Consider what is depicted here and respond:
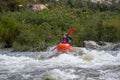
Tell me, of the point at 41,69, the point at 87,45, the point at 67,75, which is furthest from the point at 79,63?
the point at 87,45

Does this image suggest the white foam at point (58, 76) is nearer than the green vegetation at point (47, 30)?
Yes

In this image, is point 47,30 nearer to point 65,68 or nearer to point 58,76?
point 65,68

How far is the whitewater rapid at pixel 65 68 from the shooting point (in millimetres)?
14848

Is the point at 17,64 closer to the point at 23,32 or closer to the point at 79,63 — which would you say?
the point at 79,63

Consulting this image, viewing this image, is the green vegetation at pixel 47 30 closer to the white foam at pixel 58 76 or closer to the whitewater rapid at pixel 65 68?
the whitewater rapid at pixel 65 68

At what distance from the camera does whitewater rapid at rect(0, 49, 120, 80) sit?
14848 millimetres

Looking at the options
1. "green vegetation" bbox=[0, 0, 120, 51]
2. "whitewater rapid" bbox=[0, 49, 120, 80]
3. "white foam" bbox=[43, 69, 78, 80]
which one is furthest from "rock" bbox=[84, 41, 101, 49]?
"white foam" bbox=[43, 69, 78, 80]

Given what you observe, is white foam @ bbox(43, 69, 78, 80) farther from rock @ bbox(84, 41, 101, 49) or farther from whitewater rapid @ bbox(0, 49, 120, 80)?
rock @ bbox(84, 41, 101, 49)

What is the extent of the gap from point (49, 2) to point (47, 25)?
3125cm

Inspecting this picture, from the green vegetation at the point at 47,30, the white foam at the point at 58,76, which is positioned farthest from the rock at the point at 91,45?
the white foam at the point at 58,76

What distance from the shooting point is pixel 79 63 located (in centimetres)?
1877

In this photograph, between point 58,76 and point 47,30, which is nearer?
point 58,76

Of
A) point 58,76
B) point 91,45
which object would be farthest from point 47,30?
point 58,76

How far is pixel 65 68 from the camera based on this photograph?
55.3 ft
